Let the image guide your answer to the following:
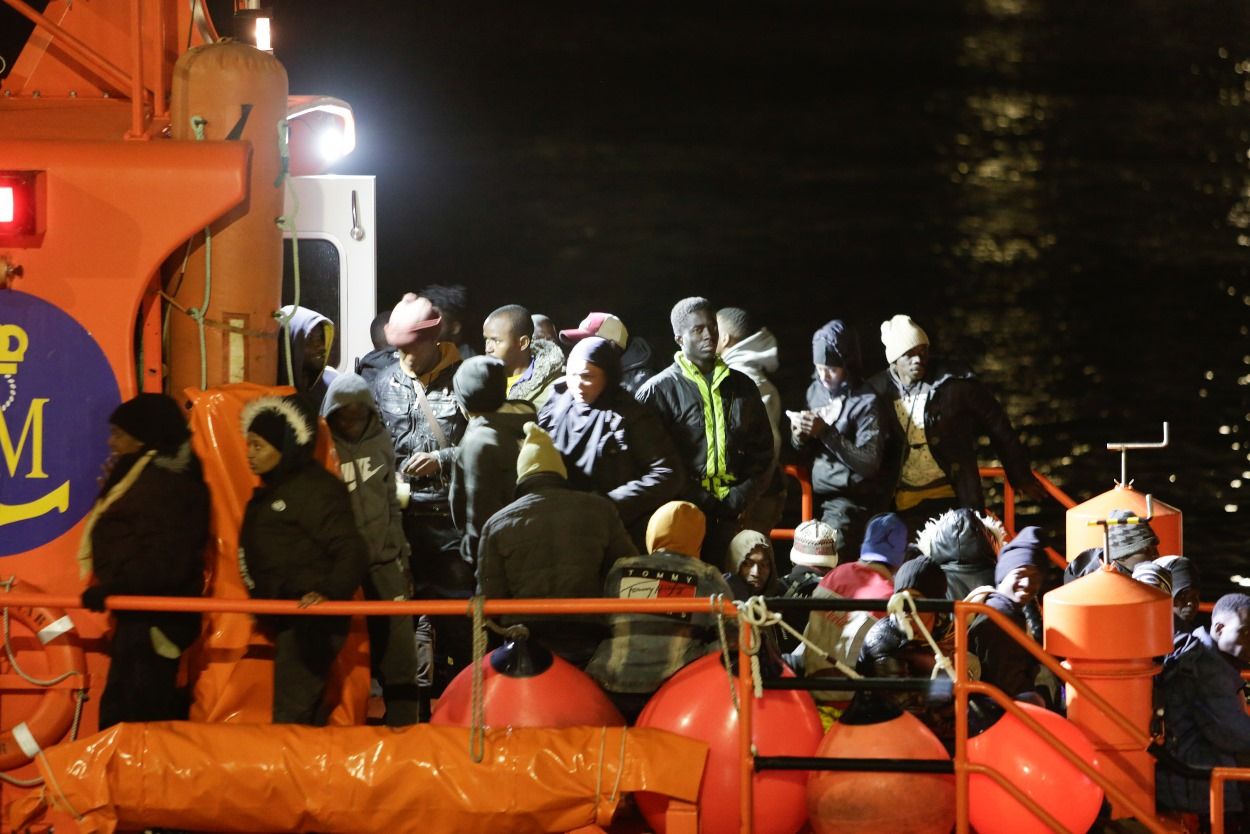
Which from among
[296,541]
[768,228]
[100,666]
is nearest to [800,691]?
[296,541]

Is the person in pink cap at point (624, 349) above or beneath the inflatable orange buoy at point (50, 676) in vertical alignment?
above

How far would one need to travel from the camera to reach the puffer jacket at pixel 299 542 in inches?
251

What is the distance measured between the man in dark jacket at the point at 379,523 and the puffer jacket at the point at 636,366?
2799 millimetres

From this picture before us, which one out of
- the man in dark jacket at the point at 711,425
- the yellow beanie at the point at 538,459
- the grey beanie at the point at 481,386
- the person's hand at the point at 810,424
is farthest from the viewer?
the person's hand at the point at 810,424

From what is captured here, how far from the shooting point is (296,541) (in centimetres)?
640

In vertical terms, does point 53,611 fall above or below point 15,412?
below

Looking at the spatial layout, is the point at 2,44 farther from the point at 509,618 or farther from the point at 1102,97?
the point at 1102,97

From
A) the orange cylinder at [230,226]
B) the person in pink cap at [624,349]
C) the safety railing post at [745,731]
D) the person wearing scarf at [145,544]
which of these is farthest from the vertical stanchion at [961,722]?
the person in pink cap at [624,349]

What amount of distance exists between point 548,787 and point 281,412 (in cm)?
160

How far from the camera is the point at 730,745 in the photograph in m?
6.21

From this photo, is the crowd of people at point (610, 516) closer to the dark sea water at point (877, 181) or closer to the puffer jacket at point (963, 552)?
the puffer jacket at point (963, 552)

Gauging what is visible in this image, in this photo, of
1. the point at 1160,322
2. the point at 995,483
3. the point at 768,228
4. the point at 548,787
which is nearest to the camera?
the point at 548,787

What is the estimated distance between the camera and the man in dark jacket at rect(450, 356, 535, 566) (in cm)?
758

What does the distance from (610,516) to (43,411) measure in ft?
6.93
